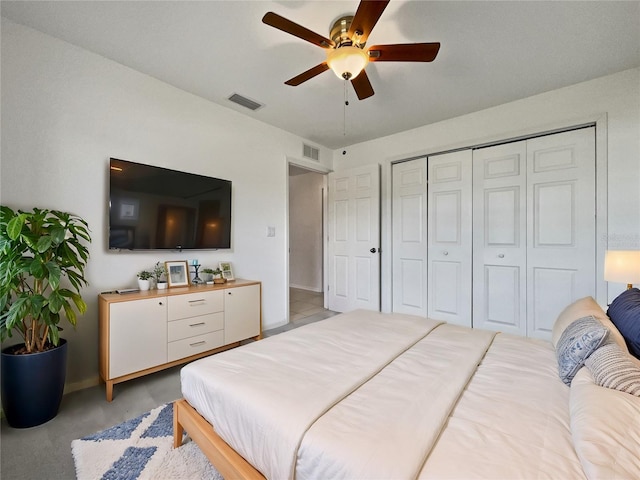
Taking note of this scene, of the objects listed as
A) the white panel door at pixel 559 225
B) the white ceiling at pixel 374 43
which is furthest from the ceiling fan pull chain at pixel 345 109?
the white panel door at pixel 559 225

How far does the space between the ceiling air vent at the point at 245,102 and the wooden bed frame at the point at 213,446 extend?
2.66m

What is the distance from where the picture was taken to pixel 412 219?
3.71 metres

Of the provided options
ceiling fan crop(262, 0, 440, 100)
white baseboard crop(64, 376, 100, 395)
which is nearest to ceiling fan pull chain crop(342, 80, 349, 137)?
ceiling fan crop(262, 0, 440, 100)

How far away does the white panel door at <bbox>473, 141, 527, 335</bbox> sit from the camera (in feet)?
9.73

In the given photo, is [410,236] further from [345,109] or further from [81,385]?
[81,385]

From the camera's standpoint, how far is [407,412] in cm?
93

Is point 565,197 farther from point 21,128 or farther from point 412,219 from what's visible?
point 21,128

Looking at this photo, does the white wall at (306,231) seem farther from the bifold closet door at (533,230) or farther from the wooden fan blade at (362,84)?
the wooden fan blade at (362,84)

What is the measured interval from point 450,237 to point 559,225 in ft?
3.31

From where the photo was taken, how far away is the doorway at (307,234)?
6.11 metres

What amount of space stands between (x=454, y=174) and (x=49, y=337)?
12.8ft

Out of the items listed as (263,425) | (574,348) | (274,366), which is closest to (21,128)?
(274,366)

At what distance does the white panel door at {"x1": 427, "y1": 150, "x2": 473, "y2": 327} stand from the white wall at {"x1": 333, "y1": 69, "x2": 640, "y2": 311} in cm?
26

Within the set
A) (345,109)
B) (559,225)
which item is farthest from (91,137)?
(559,225)
